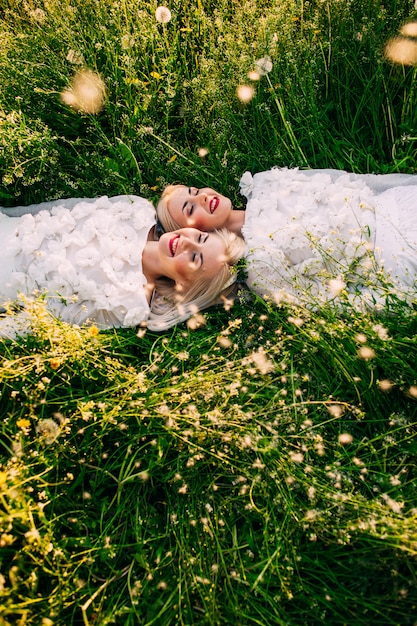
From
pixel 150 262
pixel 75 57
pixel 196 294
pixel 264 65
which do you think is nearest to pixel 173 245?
pixel 150 262

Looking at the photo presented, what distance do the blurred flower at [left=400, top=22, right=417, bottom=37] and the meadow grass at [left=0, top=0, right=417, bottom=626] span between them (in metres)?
0.16

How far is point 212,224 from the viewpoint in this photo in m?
2.83

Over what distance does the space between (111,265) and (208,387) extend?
3.32 feet

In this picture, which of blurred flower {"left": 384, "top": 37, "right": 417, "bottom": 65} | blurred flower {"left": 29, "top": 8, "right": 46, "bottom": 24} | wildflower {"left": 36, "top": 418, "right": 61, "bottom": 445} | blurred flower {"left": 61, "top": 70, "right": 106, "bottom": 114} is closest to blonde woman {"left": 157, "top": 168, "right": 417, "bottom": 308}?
blurred flower {"left": 384, "top": 37, "right": 417, "bottom": 65}

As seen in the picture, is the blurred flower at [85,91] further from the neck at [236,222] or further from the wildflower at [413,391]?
the wildflower at [413,391]

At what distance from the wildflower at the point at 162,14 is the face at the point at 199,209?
1.29 m

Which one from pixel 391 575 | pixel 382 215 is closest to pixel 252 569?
pixel 391 575

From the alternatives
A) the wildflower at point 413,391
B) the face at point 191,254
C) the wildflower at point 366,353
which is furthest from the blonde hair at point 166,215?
the wildflower at point 413,391

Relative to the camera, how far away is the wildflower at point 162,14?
10.3 feet

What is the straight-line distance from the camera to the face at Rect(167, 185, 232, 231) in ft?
9.19

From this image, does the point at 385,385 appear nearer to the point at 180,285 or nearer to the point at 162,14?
the point at 180,285

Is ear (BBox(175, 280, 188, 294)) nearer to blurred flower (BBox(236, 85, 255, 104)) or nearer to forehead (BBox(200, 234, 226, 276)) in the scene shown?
forehead (BBox(200, 234, 226, 276))

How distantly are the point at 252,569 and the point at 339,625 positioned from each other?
0.39 meters

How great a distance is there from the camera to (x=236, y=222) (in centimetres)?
295
